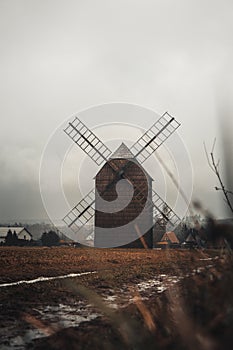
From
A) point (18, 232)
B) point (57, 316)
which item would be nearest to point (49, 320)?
point (57, 316)

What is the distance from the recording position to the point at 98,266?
1948 cm

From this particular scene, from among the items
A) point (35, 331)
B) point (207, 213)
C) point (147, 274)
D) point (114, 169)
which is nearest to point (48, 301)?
point (35, 331)

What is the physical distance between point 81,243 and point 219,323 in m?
34.7

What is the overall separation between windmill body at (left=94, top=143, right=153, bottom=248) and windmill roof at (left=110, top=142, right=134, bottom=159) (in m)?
0.60

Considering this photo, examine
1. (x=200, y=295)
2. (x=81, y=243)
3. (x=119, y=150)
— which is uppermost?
(x=119, y=150)

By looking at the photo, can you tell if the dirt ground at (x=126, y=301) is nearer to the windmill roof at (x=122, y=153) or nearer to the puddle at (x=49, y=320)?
the puddle at (x=49, y=320)

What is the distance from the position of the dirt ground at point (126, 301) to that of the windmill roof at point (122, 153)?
997 cm

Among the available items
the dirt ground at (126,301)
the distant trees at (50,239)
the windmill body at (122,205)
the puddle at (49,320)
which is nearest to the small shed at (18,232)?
the distant trees at (50,239)

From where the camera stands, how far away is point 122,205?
106 feet

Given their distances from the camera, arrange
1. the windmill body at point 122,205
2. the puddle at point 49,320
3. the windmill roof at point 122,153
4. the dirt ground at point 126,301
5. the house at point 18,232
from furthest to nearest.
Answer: the house at point 18,232
the windmill roof at point 122,153
the windmill body at point 122,205
the puddle at point 49,320
the dirt ground at point 126,301

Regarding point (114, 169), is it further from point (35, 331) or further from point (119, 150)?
point (35, 331)

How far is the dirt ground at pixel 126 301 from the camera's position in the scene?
7.60 feet

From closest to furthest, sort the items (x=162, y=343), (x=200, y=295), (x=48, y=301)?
(x=162, y=343) < (x=200, y=295) < (x=48, y=301)

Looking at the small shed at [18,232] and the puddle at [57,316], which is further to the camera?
the small shed at [18,232]
